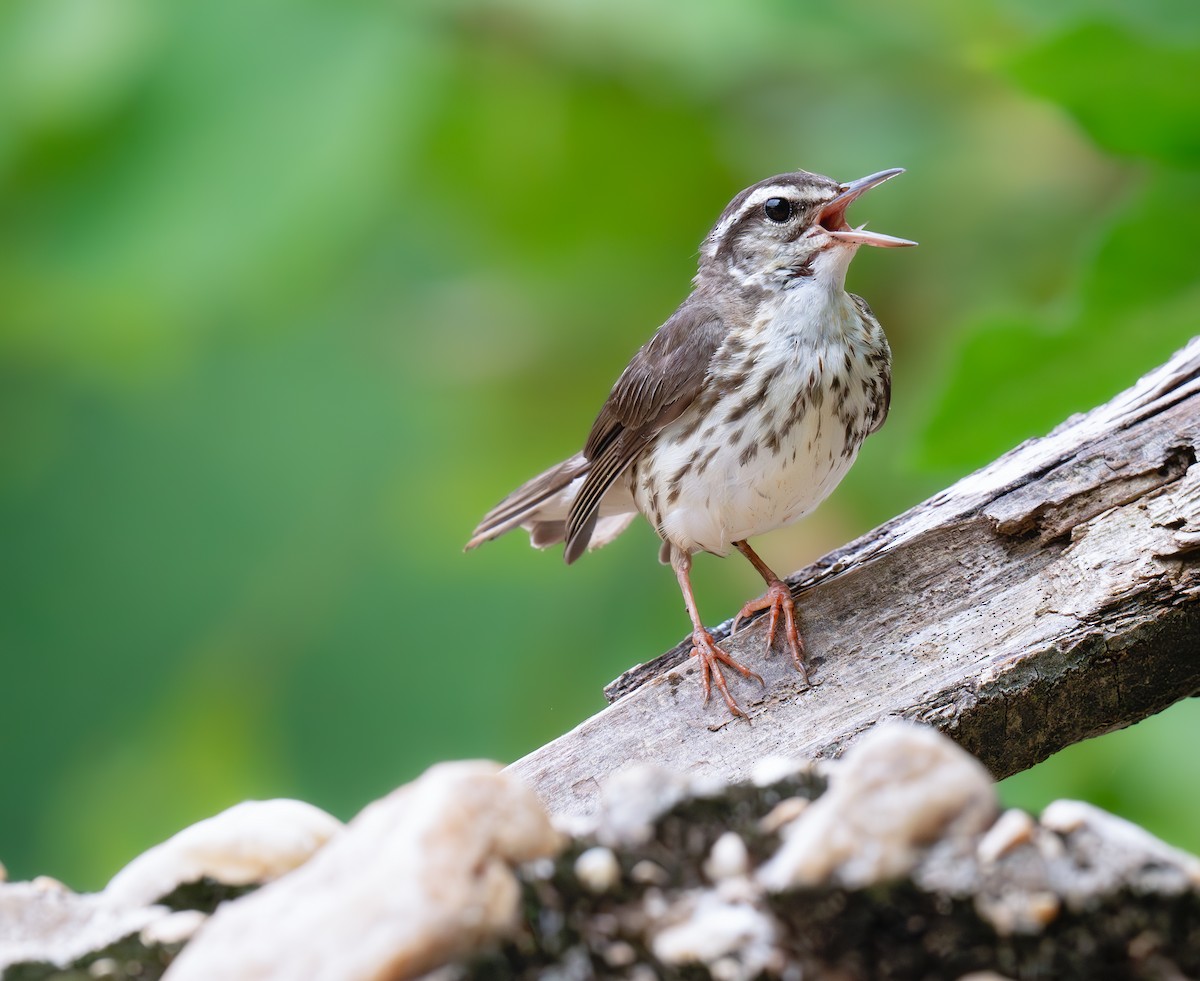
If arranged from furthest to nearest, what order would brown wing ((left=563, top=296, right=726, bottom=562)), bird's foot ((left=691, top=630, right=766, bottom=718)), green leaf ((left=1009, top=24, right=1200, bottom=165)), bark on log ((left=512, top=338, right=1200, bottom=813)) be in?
brown wing ((left=563, top=296, right=726, bottom=562)), green leaf ((left=1009, top=24, right=1200, bottom=165)), bird's foot ((left=691, top=630, right=766, bottom=718)), bark on log ((left=512, top=338, right=1200, bottom=813))

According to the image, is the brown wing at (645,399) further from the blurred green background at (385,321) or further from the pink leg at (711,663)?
the blurred green background at (385,321)

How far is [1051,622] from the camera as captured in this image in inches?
96.2

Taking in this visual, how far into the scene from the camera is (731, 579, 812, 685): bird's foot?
276 centimetres

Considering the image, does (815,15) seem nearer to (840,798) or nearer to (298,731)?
(298,731)

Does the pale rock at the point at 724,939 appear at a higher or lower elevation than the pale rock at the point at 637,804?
lower

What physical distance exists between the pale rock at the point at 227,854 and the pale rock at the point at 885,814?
0.56m

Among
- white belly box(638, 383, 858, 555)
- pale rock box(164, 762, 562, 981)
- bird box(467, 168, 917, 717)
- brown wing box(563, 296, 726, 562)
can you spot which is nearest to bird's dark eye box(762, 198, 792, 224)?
bird box(467, 168, 917, 717)

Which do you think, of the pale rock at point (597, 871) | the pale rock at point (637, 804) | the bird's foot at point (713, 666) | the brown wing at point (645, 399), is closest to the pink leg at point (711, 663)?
the bird's foot at point (713, 666)

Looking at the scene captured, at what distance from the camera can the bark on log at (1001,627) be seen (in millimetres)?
2393

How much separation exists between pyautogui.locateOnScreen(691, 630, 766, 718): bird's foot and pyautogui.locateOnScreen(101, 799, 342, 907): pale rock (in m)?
1.14

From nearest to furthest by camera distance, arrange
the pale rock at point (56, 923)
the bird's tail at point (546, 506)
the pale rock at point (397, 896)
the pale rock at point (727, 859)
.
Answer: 1. the pale rock at point (397, 896)
2. the pale rock at point (727, 859)
3. the pale rock at point (56, 923)
4. the bird's tail at point (546, 506)

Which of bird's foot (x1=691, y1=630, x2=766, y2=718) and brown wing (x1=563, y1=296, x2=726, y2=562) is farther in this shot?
brown wing (x1=563, y1=296, x2=726, y2=562)

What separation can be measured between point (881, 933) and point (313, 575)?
10.4 feet

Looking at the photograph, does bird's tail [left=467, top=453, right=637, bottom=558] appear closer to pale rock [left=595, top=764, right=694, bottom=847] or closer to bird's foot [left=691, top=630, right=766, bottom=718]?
bird's foot [left=691, top=630, right=766, bottom=718]
